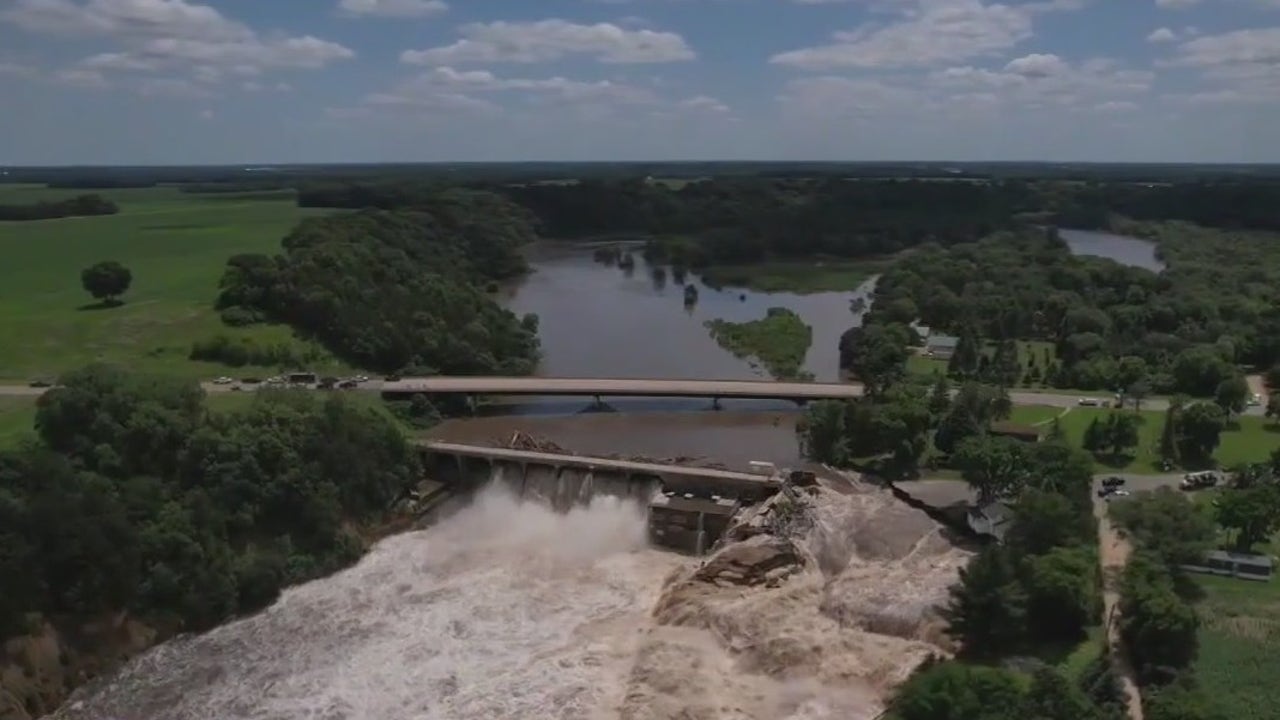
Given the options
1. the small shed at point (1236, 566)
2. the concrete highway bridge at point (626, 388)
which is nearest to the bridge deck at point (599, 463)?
the concrete highway bridge at point (626, 388)

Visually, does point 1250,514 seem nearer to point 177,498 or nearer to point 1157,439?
point 1157,439

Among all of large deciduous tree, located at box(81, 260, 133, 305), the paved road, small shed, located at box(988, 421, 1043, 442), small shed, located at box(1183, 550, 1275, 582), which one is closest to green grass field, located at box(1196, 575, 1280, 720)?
small shed, located at box(1183, 550, 1275, 582)

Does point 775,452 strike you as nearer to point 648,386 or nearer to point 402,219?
point 648,386

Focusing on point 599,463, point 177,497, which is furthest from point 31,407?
point 599,463

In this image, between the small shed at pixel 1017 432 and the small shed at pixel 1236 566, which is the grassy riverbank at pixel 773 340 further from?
the small shed at pixel 1236 566

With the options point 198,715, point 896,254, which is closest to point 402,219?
point 896,254

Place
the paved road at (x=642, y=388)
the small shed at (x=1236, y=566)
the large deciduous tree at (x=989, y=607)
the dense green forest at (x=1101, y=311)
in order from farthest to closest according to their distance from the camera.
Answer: the dense green forest at (x=1101, y=311) → the paved road at (x=642, y=388) → the small shed at (x=1236, y=566) → the large deciduous tree at (x=989, y=607)
